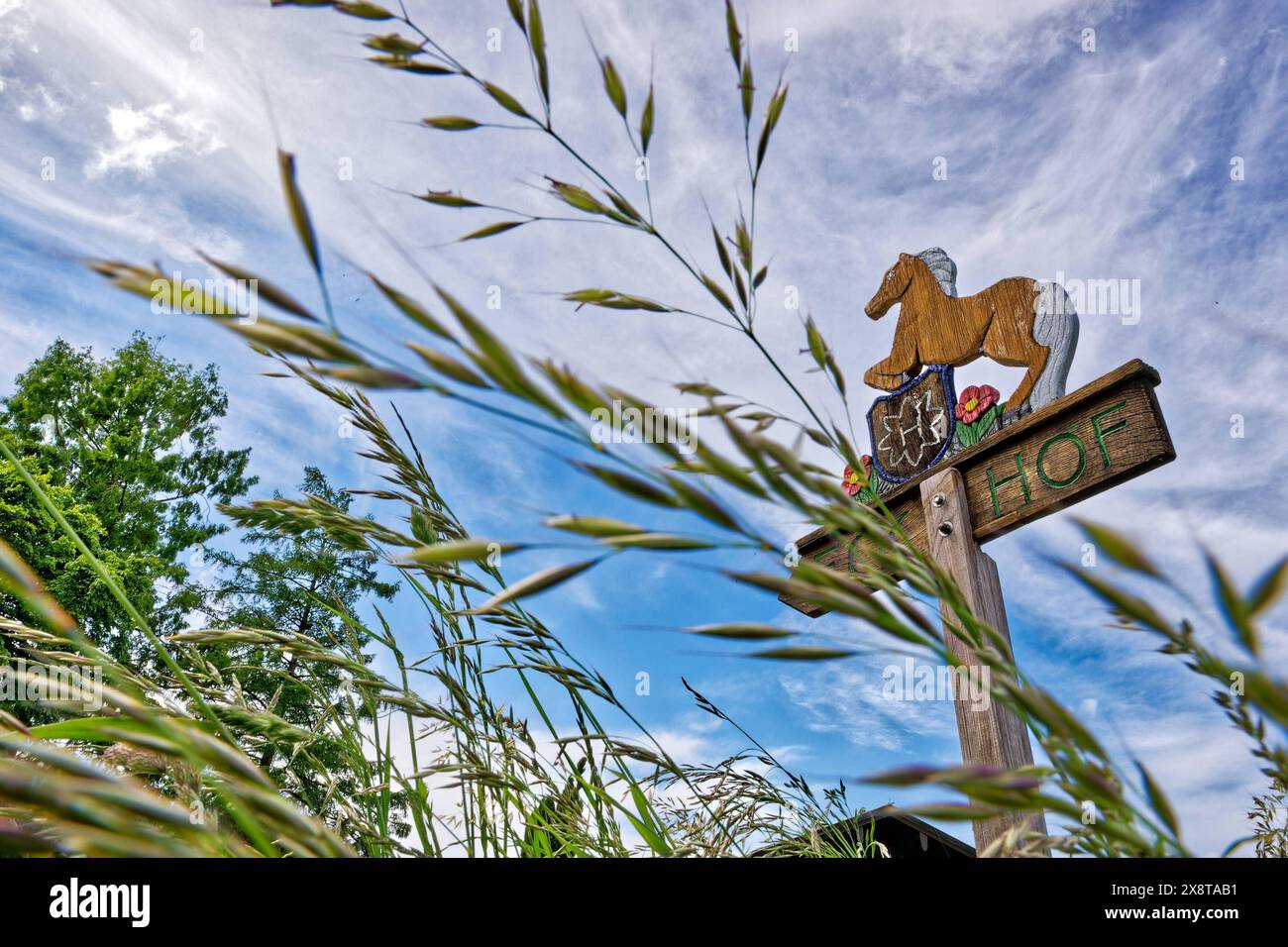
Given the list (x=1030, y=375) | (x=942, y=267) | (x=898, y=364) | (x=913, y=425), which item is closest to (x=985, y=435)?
(x=1030, y=375)

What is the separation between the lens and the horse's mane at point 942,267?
147 inches

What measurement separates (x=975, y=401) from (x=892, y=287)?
90 centimetres

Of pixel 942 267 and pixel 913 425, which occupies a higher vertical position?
pixel 942 267

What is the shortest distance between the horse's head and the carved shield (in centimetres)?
46

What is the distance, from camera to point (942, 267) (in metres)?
3.82

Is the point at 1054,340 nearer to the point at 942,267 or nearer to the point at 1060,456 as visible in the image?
the point at 1060,456

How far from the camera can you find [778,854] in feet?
4.79

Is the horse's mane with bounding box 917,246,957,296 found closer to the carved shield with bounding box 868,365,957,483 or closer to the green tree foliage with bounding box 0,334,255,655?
the carved shield with bounding box 868,365,957,483

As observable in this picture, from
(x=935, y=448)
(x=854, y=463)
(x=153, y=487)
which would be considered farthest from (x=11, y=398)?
(x=854, y=463)

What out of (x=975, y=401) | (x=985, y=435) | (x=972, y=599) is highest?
(x=975, y=401)

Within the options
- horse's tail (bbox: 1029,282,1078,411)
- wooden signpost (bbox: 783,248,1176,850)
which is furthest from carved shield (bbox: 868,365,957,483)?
horse's tail (bbox: 1029,282,1078,411)

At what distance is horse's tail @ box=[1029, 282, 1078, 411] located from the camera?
311 cm

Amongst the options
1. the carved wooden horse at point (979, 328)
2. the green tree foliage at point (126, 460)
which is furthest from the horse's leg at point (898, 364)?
the green tree foliage at point (126, 460)
